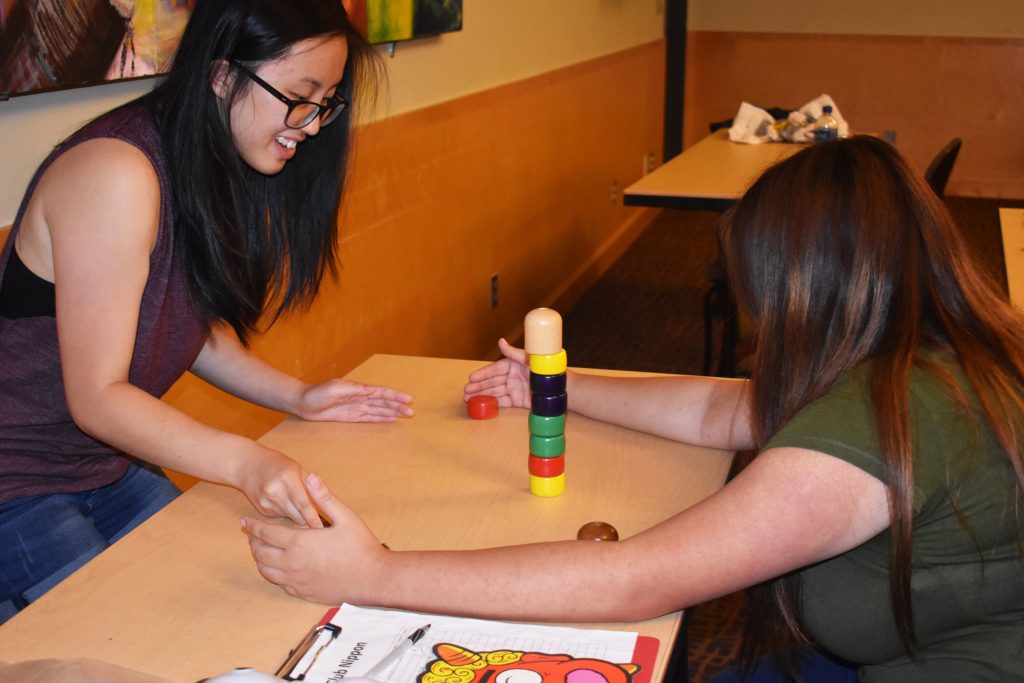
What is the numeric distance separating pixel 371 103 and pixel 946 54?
17.4 feet

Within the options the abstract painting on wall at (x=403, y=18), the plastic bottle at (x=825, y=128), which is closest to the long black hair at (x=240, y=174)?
the abstract painting on wall at (x=403, y=18)

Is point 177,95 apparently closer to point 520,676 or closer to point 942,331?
point 520,676

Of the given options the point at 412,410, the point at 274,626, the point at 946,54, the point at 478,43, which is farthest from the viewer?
the point at 946,54

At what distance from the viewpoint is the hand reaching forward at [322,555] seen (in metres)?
1.20

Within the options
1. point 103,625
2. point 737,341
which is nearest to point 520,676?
point 103,625

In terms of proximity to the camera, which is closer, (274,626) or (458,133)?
(274,626)

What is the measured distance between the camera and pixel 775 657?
1.50m

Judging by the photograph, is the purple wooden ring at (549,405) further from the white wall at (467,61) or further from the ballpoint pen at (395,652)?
the white wall at (467,61)

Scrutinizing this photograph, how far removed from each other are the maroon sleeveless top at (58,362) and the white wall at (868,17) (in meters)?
6.49

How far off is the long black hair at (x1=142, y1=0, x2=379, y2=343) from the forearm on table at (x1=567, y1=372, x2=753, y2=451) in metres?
0.50

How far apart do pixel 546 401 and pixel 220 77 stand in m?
0.62

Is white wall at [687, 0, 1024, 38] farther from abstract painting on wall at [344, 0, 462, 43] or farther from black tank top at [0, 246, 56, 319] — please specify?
black tank top at [0, 246, 56, 319]

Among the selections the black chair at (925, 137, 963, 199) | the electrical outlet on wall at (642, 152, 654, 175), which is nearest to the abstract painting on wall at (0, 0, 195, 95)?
the black chair at (925, 137, 963, 199)

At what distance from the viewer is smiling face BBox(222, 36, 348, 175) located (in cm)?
147
